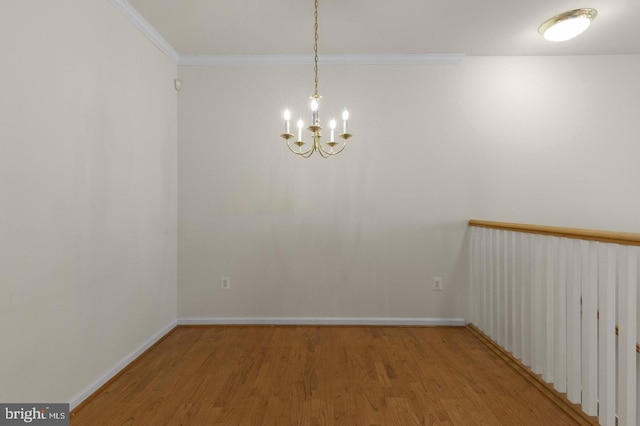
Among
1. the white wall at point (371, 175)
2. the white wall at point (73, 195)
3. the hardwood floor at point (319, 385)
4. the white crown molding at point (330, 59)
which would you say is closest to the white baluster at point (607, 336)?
the hardwood floor at point (319, 385)

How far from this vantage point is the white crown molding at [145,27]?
256 cm

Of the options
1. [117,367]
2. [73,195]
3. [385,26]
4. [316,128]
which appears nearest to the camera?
[73,195]

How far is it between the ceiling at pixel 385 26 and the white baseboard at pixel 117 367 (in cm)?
261

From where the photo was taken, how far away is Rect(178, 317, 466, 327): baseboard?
139 inches

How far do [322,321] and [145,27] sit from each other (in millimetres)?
3017

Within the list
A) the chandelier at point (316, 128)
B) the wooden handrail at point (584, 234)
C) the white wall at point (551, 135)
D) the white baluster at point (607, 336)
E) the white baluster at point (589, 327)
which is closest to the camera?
the wooden handrail at point (584, 234)

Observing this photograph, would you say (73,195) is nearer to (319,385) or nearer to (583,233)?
(319,385)

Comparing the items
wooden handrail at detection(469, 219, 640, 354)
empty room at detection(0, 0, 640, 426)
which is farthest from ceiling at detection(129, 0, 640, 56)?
wooden handrail at detection(469, 219, 640, 354)

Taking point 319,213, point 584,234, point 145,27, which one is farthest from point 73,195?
point 584,234

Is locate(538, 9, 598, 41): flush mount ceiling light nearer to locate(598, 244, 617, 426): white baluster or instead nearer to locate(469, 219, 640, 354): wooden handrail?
locate(469, 219, 640, 354): wooden handrail

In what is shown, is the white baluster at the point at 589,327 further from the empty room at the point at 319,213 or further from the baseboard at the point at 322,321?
the baseboard at the point at 322,321

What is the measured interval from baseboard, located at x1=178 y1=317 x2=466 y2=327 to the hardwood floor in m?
0.30

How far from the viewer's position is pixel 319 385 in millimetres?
2297

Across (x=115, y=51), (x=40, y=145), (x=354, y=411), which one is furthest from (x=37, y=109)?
(x=354, y=411)
